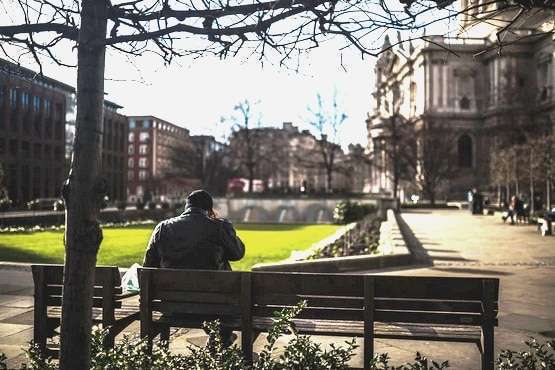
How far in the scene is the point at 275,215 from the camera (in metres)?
43.8

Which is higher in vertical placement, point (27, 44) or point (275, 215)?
point (27, 44)

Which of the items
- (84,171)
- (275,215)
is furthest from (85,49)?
(275,215)

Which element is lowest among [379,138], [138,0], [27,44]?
[27,44]

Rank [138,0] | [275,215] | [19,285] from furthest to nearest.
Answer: [275,215]
[19,285]
[138,0]

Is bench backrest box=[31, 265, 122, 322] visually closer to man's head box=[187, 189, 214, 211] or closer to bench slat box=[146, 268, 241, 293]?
bench slat box=[146, 268, 241, 293]

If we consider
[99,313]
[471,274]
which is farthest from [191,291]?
[471,274]

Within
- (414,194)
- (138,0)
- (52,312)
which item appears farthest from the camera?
(414,194)

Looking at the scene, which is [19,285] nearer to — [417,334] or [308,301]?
[308,301]

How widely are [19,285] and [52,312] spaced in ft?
16.7

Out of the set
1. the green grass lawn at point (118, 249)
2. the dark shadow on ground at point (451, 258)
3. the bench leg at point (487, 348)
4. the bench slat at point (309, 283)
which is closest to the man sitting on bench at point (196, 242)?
the bench slat at point (309, 283)

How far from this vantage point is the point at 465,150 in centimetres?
7325

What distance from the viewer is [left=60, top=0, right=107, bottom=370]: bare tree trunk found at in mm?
3016

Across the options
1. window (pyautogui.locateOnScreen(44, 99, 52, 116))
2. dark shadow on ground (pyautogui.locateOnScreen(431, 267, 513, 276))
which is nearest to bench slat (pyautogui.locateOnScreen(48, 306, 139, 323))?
dark shadow on ground (pyautogui.locateOnScreen(431, 267, 513, 276))

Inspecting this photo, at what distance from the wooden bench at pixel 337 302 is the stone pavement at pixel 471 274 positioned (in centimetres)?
102
